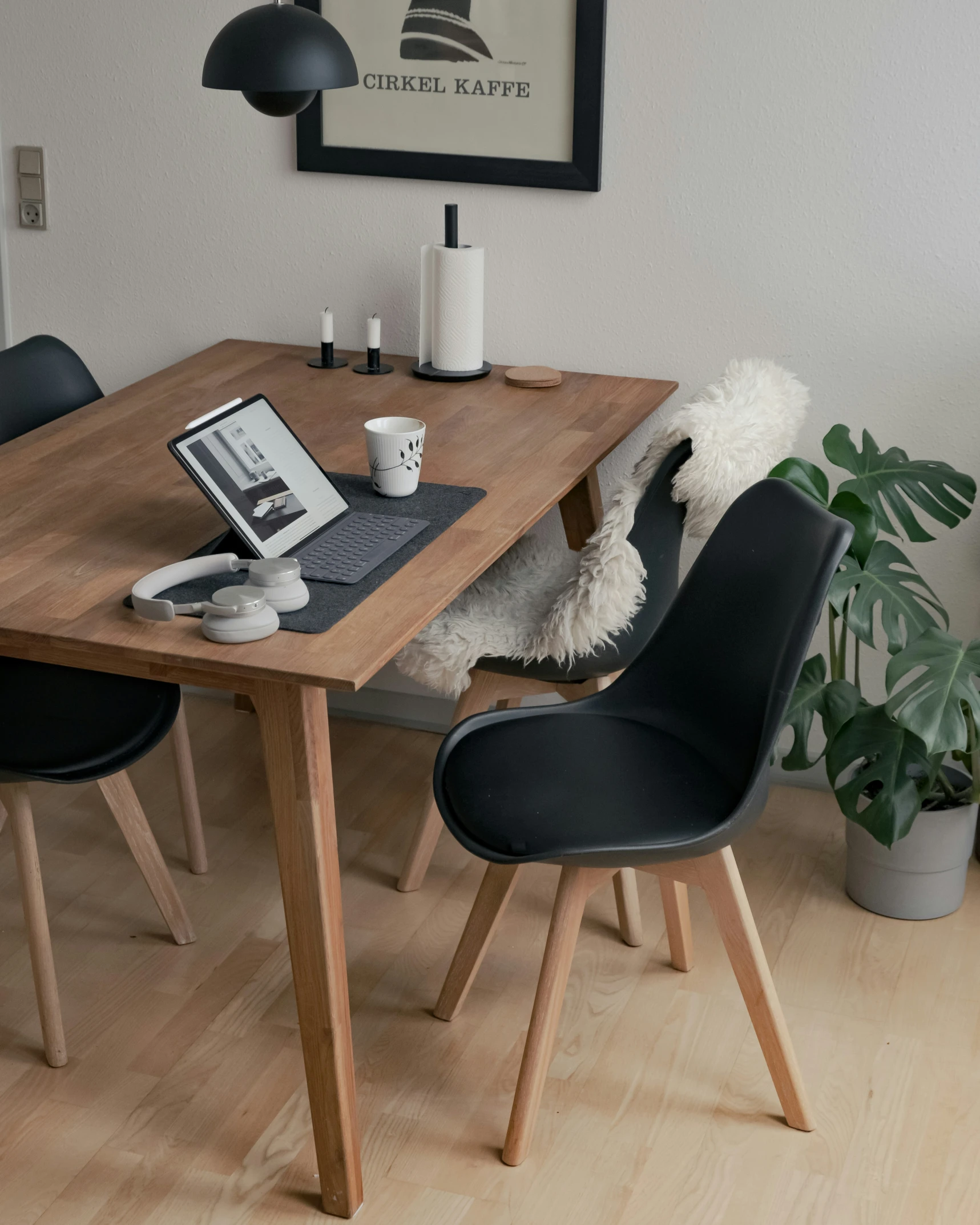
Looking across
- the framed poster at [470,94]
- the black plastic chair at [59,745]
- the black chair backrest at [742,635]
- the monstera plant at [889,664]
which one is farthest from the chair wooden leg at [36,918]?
the framed poster at [470,94]

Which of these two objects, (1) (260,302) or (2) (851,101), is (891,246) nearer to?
(2) (851,101)

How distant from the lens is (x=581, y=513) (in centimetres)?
250

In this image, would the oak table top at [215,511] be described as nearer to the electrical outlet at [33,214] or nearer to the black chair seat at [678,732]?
the black chair seat at [678,732]

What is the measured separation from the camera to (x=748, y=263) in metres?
2.52

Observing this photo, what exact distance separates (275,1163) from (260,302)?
174 cm

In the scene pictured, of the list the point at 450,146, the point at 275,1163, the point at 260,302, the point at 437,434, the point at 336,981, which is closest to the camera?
the point at 336,981

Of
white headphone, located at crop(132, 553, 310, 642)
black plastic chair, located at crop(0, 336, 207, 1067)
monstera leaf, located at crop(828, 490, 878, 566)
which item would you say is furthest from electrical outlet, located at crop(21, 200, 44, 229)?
monstera leaf, located at crop(828, 490, 878, 566)

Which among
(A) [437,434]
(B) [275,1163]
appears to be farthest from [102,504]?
(B) [275,1163]

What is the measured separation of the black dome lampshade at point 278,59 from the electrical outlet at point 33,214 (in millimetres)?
1097

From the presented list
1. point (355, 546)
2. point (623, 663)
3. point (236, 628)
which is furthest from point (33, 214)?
point (236, 628)

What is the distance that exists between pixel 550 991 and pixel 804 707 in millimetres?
709

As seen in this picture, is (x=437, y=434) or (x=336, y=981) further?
(x=437, y=434)

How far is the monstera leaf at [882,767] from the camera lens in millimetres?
2152

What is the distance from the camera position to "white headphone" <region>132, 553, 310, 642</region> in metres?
1.50
